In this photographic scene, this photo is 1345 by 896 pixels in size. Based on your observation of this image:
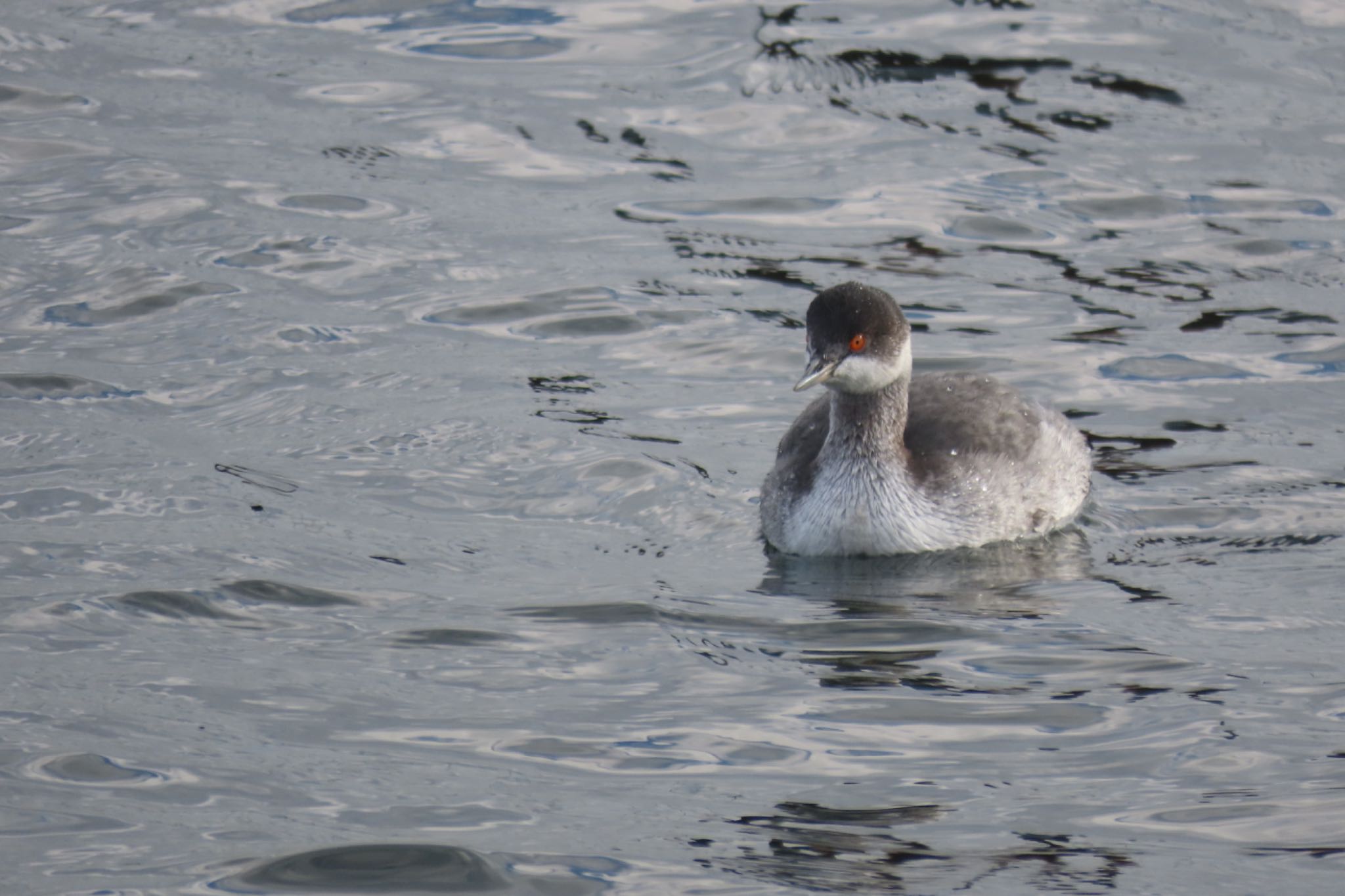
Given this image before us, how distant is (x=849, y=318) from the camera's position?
10055mm

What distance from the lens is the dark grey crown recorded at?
10.1m

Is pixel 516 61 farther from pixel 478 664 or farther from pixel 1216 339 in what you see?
pixel 478 664

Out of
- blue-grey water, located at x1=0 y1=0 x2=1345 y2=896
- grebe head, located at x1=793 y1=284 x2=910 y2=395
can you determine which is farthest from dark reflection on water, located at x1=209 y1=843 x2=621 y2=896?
grebe head, located at x1=793 y1=284 x2=910 y2=395

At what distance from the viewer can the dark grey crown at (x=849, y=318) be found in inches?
396

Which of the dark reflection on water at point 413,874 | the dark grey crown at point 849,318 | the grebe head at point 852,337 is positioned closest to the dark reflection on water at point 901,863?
the dark reflection on water at point 413,874

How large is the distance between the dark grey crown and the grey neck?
361 millimetres

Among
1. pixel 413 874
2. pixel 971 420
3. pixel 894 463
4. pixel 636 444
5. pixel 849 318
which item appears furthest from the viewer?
pixel 636 444

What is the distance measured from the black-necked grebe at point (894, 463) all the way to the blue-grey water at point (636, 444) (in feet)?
0.73

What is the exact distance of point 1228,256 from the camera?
14281 millimetres

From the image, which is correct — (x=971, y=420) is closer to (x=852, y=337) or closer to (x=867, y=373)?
(x=867, y=373)

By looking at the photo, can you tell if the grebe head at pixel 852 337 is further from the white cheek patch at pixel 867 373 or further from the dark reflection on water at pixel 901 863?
the dark reflection on water at pixel 901 863

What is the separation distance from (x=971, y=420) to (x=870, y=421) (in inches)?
26.4

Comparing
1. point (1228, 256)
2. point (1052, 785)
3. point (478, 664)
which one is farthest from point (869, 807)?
point (1228, 256)

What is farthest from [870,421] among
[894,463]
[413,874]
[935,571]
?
[413,874]
